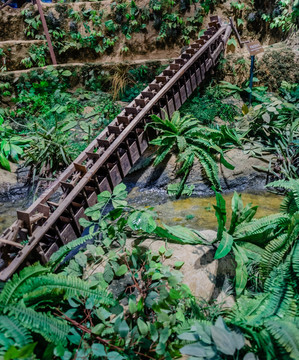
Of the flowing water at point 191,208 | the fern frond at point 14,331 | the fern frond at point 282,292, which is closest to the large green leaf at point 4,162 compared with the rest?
Answer: the flowing water at point 191,208

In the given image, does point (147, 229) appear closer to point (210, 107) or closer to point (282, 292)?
point (282, 292)

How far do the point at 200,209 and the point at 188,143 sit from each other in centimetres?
173

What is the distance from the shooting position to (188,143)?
21.6ft

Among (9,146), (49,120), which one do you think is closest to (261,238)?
(9,146)

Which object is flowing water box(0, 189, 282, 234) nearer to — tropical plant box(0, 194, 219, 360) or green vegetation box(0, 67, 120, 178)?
green vegetation box(0, 67, 120, 178)

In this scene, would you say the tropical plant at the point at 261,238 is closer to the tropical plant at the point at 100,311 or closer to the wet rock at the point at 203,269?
the wet rock at the point at 203,269

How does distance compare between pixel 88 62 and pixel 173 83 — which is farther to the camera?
pixel 88 62

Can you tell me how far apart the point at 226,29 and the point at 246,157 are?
512cm

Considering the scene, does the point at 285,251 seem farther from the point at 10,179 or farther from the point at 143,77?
the point at 143,77

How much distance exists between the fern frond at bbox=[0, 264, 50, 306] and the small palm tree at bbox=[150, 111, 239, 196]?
395cm

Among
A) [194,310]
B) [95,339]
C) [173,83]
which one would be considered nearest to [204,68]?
[173,83]

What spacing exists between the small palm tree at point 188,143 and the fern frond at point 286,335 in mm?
3934

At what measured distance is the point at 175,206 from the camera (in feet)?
19.7

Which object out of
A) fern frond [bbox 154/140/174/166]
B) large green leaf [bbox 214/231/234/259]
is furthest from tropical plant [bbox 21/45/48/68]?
large green leaf [bbox 214/231/234/259]
